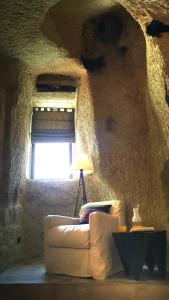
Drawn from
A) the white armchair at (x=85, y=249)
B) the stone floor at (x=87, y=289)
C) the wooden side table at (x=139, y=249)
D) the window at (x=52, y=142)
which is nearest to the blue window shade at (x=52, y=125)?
the window at (x=52, y=142)

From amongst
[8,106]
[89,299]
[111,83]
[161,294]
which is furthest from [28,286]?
[111,83]

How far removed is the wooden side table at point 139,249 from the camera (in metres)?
2.32

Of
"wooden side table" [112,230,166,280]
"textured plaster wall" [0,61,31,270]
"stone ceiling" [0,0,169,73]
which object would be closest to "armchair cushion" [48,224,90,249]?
"wooden side table" [112,230,166,280]

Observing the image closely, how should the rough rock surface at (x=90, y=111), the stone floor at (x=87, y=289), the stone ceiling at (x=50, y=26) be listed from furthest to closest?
1. the rough rock surface at (x=90, y=111)
2. the stone ceiling at (x=50, y=26)
3. the stone floor at (x=87, y=289)

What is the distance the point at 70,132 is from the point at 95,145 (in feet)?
2.39

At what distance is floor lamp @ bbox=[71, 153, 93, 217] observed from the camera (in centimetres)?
373

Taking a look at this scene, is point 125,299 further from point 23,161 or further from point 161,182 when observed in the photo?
point 23,161

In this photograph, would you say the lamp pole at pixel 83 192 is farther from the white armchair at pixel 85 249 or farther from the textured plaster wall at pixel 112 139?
the white armchair at pixel 85 249

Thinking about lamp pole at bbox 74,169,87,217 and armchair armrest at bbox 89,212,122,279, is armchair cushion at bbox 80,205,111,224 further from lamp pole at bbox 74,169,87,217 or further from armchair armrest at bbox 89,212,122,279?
lamp pole at bbox 74,169,87,217

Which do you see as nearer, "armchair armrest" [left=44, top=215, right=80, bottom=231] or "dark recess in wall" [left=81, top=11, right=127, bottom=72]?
"armchair armrest" [left=44, top=215, right=80, bottom=231]

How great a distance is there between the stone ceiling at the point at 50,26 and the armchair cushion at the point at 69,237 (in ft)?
5.95

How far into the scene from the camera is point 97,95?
12.3ft

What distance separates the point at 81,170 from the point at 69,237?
1.36 meters

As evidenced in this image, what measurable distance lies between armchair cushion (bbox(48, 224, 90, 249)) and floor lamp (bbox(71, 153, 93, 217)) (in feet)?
3.68
